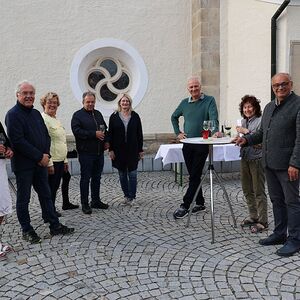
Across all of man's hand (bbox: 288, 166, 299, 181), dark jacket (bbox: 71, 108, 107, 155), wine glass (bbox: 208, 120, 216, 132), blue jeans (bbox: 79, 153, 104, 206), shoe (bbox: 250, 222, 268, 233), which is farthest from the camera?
blue jeans (bbox: 79, 153, 104, 206)

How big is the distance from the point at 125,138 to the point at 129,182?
0.70m

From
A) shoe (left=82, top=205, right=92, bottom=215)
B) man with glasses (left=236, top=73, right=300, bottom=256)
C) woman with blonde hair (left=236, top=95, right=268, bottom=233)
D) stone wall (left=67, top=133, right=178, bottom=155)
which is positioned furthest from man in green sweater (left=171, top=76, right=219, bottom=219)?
stone wall (left=67, top=133, right=178, bottom=155)

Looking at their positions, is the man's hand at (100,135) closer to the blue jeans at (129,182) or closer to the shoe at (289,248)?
the blue jeans at (129,182)

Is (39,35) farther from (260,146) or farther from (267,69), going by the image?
(260,146)

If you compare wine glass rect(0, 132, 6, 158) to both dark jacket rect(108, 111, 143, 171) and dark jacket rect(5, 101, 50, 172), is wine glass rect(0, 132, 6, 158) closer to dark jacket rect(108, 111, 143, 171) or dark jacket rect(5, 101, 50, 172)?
dark jacket rect(5, 101, 50, 172)

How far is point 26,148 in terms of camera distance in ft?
13.2

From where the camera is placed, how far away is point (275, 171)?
390 centimetres

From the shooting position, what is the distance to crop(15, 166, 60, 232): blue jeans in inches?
164

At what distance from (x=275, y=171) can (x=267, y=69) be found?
15.6 feet

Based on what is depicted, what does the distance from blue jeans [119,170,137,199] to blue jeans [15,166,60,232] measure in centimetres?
154

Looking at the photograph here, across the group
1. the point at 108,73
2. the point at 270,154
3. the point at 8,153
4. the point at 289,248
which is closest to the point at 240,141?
the point at 270,154

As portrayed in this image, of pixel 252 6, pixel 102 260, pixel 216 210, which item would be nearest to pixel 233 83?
pixel 252 6

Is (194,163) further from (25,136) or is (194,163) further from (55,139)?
(25,136)

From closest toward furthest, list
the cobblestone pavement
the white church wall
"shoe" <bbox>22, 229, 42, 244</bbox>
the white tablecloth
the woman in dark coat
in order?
the cobblestone pavement → "shoe" <bbox>22, 229, 42, 244</bbox> → the woman in dark coat → the white tablecloth → the white church wall
